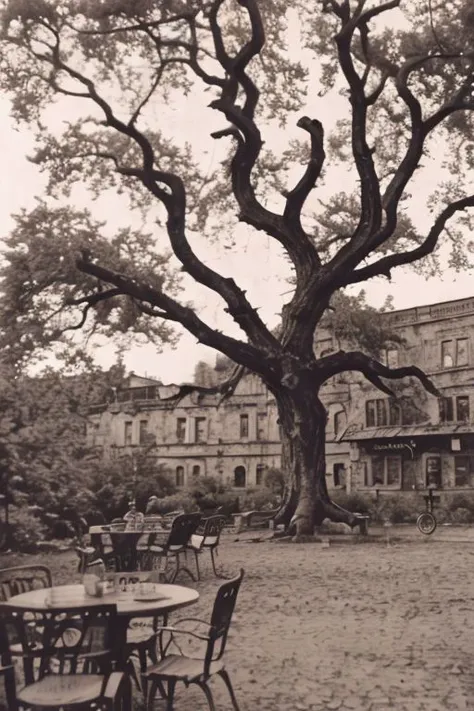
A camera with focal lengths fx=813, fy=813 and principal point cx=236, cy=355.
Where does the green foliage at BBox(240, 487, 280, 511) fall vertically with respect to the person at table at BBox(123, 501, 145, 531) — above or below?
above

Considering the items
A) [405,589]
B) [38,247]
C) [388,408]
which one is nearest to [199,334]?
[38,247]

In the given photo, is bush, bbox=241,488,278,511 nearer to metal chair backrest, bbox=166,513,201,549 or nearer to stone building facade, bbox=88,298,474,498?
stone building facade, bbox=88,298,474,498

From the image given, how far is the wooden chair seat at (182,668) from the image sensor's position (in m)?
5.56

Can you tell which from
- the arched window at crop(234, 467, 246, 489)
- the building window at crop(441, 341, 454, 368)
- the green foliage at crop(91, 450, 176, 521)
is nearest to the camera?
the green foliage at crop(91, 450, 176, 521)

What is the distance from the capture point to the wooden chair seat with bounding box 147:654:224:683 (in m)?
5.56

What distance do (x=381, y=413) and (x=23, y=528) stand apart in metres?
37.8

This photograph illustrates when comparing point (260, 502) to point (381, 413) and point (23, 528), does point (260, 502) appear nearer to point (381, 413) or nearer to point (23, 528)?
point (381, 413)

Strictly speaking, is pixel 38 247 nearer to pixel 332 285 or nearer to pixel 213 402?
pixel 332 285

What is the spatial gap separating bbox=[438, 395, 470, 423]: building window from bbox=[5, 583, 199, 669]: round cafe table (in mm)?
37281

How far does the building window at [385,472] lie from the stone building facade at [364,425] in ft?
0.18

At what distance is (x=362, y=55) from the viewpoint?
21.2 metres

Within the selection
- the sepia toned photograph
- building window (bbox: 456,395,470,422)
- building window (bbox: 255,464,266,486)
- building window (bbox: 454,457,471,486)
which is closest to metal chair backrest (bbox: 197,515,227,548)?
the sepia toned photograph

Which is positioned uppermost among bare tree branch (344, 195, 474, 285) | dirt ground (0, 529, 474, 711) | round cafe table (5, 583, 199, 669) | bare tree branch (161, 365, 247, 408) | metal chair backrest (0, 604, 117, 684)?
bare tree branch (344, 195, 474, 285)

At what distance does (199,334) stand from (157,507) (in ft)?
47.0
